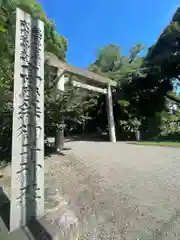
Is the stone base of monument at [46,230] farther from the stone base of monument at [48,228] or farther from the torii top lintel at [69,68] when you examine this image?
the torii top lintel at [69,68]

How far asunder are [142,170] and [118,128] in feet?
21.3

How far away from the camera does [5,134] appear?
432 centimetres

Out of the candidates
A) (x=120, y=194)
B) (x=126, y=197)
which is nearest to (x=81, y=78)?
(x=120, y=194)

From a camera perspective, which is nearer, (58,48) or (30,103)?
(30,103)

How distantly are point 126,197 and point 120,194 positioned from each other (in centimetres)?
13

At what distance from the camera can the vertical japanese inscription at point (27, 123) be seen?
2305mm

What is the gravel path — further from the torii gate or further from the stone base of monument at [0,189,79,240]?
the torii gate

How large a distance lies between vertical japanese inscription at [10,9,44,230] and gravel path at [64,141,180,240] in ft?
2.45

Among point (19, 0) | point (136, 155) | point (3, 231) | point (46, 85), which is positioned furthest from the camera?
point (19, 0)

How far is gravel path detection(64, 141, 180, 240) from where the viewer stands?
90.6 inches

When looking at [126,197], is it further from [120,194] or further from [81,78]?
[81,78]

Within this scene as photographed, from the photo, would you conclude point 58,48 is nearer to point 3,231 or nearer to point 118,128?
point 118,128

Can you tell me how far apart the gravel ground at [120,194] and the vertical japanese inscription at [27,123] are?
1.41 feet

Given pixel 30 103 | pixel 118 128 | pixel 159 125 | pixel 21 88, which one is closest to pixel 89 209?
pixel 30 103
